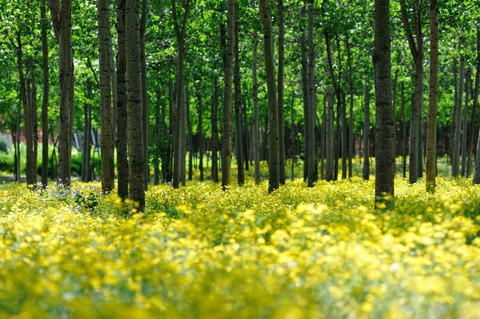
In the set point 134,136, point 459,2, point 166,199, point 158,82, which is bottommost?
point 166,199

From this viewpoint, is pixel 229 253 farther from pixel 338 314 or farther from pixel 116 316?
pixel 116 316

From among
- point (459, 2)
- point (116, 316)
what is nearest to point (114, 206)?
point (116, 316)

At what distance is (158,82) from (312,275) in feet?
79.1

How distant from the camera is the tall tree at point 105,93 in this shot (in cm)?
1581

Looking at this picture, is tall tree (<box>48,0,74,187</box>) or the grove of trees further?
tall tree (<box>48,0,74,187</box>)

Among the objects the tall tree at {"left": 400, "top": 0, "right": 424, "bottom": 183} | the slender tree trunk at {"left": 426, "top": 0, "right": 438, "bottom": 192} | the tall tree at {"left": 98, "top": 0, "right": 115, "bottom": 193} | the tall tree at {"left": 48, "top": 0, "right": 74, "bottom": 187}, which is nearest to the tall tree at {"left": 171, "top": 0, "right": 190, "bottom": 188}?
the tall tree at {"left": 98, "top": 0, "right": 115, "bottom": 193}

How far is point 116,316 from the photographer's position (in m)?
3.79

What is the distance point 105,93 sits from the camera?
16.4 meters

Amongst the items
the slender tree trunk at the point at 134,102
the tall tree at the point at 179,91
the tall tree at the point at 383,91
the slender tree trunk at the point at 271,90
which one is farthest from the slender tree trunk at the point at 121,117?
the tall tree at the point at 383,91

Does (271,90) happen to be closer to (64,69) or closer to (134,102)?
(134,102)

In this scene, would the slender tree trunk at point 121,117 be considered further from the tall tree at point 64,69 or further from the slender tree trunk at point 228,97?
the slender tree trunk at point 228,97

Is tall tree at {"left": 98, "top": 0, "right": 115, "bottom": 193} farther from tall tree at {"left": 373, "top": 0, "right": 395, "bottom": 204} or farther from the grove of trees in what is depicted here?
tall tree at {"left": 373, "top": 0, "right": 395, "bottom": 204}

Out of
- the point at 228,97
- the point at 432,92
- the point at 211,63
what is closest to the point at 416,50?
the point at 432,92

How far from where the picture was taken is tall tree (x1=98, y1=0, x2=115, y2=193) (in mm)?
Result: 15812
